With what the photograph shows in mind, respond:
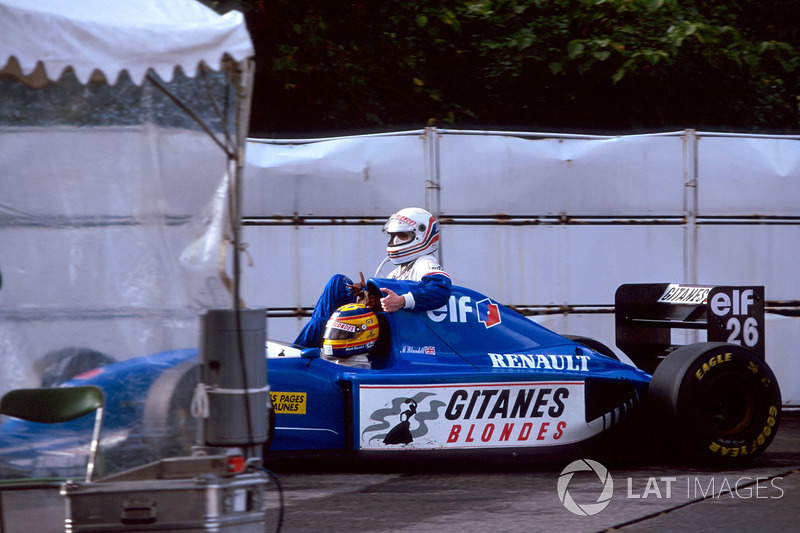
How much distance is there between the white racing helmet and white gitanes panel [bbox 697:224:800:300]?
3.06 m

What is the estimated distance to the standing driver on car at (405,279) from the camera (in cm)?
691

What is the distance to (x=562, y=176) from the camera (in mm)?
9391

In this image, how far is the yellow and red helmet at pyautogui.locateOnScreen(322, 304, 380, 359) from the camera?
6.79 m

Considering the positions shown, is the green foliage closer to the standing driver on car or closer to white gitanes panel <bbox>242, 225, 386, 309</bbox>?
white gitanes panel <bbox>242, 225, 386, 309</bbox>

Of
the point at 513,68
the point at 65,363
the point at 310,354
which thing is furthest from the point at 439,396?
the point at 513,68

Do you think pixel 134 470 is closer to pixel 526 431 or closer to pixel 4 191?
pixel 4 191

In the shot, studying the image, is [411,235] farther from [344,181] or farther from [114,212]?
[114,212]

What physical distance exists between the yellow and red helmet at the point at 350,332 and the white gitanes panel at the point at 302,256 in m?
2.37

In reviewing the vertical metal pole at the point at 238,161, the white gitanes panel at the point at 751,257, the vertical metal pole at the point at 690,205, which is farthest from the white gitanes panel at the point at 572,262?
the vertical metal pole at the point at 238,161

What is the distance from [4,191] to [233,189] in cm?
100

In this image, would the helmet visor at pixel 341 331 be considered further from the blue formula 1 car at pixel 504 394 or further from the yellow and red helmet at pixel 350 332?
the blue formula 1 car at pixel 504 394

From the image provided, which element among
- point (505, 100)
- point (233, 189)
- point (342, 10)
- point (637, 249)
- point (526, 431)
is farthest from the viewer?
point (505, 100)

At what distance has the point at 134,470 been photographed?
4562 mm

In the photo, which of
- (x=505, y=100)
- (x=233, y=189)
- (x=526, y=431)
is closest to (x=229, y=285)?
(x=233, y=189)
